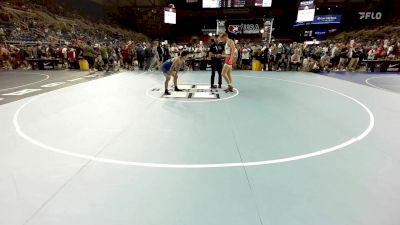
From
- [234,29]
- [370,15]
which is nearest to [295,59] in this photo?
[234,29]

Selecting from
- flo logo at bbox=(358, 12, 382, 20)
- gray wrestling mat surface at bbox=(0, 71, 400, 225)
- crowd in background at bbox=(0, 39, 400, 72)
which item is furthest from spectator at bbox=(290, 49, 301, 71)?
flo logo at bbox=(358, 12, 382, 20)

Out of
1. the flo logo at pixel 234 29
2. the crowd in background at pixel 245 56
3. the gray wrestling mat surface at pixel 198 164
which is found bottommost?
the gray wrestling mat surface at pixel 198 164

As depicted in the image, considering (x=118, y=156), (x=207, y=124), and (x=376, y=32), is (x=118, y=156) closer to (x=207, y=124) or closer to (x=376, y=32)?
(x=207, y=124)

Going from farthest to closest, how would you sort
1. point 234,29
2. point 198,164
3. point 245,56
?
point 234,29, point 245,56, point 198,164

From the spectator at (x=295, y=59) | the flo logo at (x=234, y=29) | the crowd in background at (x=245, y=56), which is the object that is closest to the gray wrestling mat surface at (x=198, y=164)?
the spectator at (x=295, y=59)

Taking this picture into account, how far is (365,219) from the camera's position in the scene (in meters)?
2.10

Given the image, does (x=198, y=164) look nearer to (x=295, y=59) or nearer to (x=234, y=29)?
(x=295, y=59)

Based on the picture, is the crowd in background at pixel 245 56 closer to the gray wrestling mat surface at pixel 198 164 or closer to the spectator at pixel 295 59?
the spectator at pixel 295 59

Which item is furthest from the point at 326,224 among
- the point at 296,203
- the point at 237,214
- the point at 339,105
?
the point at 339,105

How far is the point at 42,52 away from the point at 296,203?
1749cm

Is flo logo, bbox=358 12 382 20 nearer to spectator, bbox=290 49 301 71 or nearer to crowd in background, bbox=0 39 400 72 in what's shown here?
crowd in background, bbox=0 39 400 72

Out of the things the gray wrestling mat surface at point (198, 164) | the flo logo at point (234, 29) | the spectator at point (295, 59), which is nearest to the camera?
the gray wrestling mat surface at point (198, 164)

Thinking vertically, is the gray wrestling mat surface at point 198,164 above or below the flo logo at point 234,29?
below

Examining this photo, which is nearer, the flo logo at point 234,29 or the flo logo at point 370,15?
the flo logo at point 370,15
